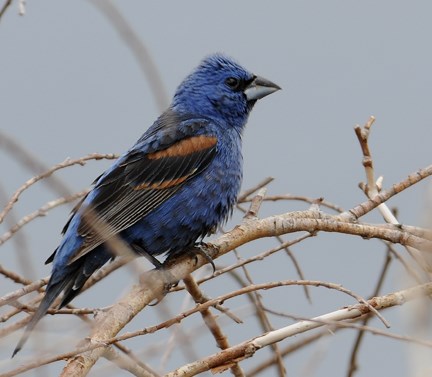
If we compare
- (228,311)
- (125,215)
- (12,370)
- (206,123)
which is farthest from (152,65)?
(206,123)

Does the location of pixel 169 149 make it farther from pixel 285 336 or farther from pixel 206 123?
pixel 285 336

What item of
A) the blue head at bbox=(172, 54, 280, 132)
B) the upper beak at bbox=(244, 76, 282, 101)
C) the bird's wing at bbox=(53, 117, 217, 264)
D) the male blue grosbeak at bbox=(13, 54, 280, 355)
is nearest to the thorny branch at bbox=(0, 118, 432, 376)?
the male blue grosbeak at bbox=(13, 54, 280, 355)

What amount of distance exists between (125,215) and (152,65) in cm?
226

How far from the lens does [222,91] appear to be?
468 cm

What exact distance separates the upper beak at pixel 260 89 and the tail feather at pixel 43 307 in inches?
68.0

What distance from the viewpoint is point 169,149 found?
13.9ft

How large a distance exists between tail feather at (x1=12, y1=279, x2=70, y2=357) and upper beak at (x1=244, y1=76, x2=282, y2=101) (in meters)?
1.73

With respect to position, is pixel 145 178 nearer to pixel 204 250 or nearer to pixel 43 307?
pixel 204 250

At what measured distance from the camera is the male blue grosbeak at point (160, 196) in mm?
3752

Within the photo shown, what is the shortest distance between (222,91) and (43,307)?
77.4 inches

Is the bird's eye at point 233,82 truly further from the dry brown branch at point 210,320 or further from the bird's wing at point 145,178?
the dry brown branch at point 210,320

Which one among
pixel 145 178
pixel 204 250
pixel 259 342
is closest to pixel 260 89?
pixel 145 178

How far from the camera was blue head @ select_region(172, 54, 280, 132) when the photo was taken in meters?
4.62

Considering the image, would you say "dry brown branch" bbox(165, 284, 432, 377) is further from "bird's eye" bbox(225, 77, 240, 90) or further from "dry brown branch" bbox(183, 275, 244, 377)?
"bird's eye" bbox(225, 77, 240, 90)
